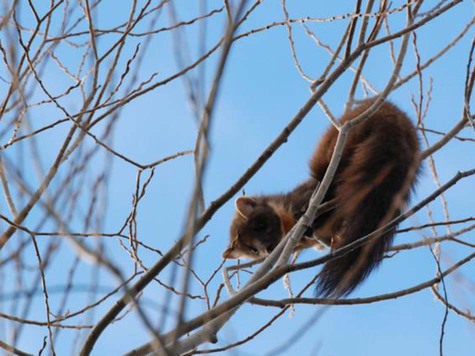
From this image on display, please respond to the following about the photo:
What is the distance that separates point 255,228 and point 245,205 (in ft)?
0.74

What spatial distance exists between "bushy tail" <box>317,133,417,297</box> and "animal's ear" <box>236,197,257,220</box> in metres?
1.22

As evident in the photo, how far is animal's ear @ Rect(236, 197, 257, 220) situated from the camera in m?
6.16

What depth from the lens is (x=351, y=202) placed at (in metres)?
4.43

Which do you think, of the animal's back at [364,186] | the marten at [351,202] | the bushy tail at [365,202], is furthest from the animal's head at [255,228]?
the bushy tail at [365,202]

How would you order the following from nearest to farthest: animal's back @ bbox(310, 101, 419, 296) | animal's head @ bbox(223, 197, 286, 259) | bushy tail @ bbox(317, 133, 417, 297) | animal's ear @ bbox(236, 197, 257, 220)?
bushy tail @ bbox(317, 133, 417, 297)
animal's back @ bbox(310, 101, 419, 296)
animal's head @ bbox(223, 197, 286, 259)
animal's ear @ bbox(236, 197, 257, 220)

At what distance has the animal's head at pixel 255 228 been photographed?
5980mm

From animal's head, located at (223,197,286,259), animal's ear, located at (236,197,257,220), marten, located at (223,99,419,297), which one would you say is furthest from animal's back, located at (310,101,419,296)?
animal's ear, located at (236,197,257,220)

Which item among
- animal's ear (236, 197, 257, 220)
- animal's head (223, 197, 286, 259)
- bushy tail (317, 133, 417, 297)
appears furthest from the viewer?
animal's ear (236, 197, 257, 220)

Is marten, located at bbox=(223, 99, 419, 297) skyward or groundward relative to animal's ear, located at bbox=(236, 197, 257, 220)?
groundward

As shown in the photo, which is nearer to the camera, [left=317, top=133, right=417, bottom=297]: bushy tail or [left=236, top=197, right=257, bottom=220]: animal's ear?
[left=317, top=133, right=417, bottom=297]: bushy tail

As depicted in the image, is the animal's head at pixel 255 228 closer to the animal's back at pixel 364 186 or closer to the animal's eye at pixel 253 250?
the animal's eye at pixel 253 250

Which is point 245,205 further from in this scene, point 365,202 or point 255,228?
point 365,202

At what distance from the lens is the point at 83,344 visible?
Answer: 260 cm

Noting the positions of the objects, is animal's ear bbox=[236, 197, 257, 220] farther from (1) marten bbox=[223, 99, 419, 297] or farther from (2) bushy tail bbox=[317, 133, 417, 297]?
(2) bushy tail bbox=[317, 133, 417, 297]
